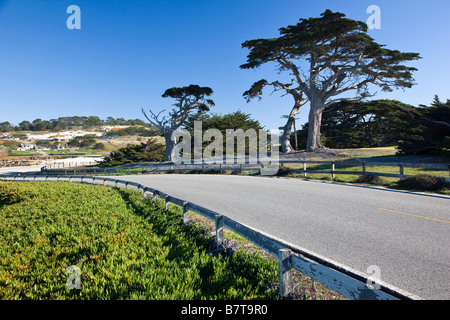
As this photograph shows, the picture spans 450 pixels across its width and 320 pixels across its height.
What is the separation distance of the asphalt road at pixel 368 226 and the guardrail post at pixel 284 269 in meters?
1.49

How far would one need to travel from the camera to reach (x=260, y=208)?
8.09 m

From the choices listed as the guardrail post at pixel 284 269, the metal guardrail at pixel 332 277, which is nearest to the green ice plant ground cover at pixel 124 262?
the guardrail post at pixel 284 269

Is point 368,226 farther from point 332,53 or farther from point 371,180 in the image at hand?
point 332,53

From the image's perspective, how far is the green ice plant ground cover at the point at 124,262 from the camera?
11.2 ft

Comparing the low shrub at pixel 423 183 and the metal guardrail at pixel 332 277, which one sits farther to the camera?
the low shrub at pixel 423 183

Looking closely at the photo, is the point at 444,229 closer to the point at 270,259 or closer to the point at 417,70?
the point at 270,259

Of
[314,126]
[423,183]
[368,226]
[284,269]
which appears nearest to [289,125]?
[314,126]

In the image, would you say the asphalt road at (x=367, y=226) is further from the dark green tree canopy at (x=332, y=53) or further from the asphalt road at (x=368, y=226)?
the dark green tree canopy at (x=332, y=53)

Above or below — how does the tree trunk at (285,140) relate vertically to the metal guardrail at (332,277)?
above

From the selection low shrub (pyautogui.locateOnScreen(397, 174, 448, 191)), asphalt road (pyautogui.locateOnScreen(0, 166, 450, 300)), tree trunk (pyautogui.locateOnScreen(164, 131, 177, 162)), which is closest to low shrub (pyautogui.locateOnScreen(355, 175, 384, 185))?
low shrub (pyautogui.locateOnScreen(397, 174, 448, 191))

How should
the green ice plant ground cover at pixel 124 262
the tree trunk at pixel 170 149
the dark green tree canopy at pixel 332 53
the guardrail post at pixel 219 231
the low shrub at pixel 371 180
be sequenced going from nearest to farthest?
the green ice plant ground cover at pixel 124 262 → the guardrail post at pixel 219 231 → the low shrub at pixel 371 180 → the dark green tree canopy at pixel 332 53 → the tree trunk at pixel 170 149

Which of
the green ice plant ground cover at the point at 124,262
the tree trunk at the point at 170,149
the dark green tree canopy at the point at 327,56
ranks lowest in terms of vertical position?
the green ice plant ground cover at the point at 124,262
